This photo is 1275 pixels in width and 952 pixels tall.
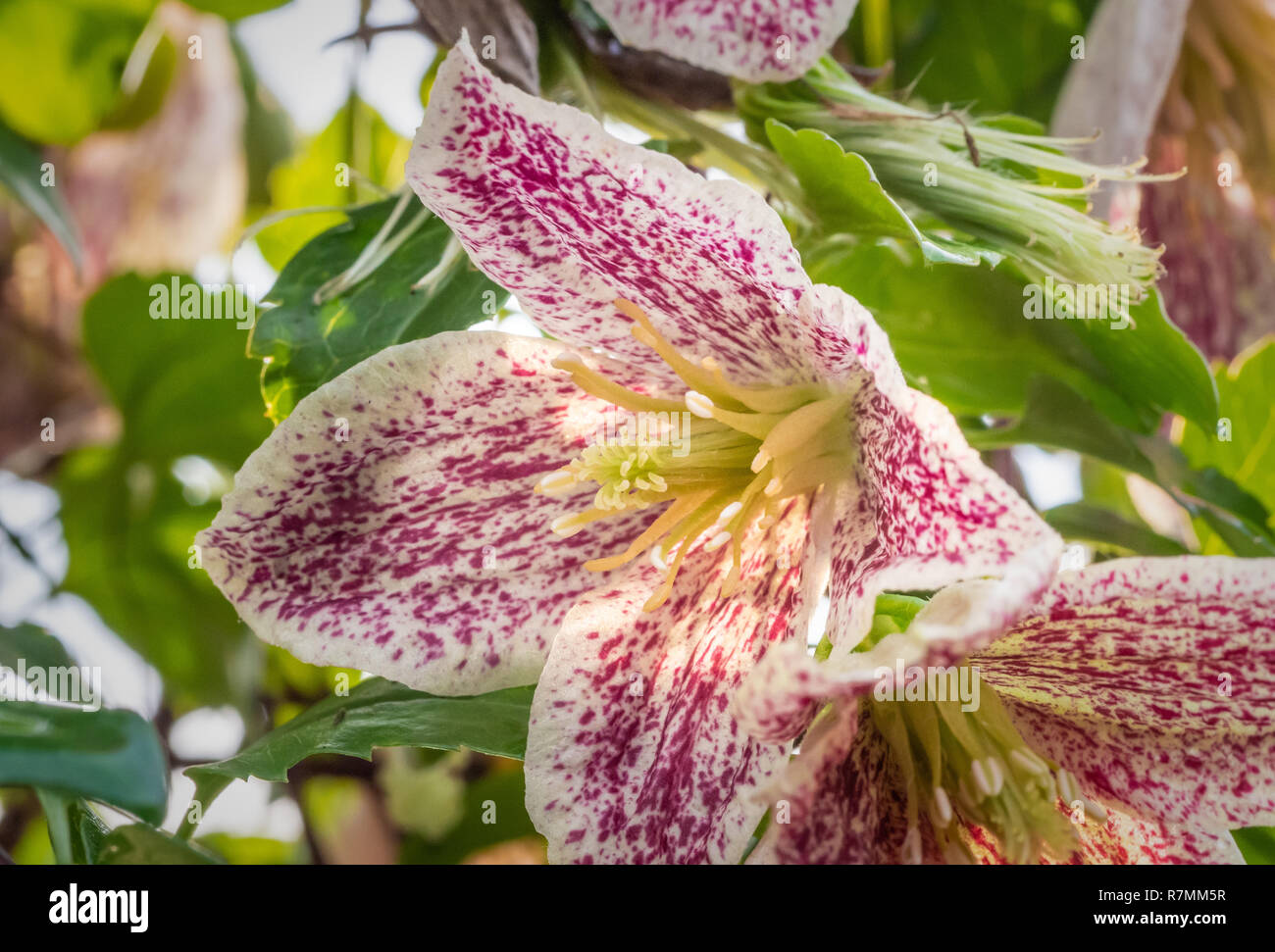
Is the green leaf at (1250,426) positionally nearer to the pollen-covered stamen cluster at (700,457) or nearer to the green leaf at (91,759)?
the pollen-covered stamen cluster at (700,457)

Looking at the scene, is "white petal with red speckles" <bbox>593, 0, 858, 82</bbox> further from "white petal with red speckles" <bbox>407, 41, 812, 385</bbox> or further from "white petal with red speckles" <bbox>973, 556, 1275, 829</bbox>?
"white petal with red speckles" <bbox>973, 556, 1275, 829</bbox>

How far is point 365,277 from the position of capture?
0.53 m

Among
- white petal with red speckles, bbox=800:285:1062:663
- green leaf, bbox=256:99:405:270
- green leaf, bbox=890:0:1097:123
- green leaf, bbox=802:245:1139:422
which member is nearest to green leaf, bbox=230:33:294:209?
green leaf, bbox=256:99:405:270

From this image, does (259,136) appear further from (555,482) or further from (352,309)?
(555,482)

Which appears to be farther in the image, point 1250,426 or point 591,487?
point 1250,426

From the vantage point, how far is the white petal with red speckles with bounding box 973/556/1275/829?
33cm

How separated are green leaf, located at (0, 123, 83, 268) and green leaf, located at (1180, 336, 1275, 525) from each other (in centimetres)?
78

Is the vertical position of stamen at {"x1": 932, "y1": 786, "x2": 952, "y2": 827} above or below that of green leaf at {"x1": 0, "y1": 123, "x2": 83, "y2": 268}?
below

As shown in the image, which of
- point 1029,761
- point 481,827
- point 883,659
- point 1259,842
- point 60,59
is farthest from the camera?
point 60,59

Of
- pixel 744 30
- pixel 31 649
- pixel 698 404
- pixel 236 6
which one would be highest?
pixel 236 6

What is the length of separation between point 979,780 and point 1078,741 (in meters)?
0.06

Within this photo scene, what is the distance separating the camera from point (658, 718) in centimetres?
42

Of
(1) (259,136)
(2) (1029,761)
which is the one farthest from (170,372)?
(2) (1029,761)
